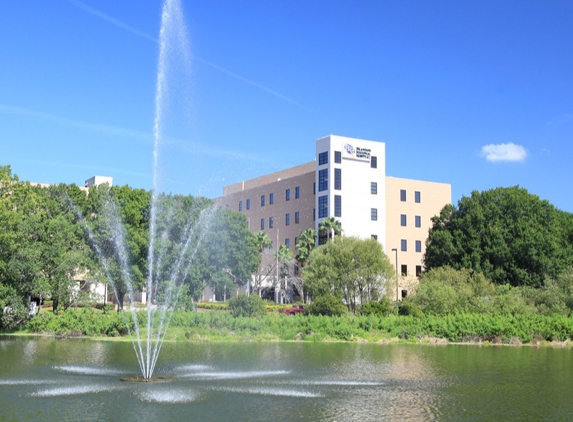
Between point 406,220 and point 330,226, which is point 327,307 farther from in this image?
point 406,220

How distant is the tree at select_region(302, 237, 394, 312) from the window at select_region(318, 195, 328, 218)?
21.1 metres

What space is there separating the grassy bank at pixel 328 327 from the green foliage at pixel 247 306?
190 cm

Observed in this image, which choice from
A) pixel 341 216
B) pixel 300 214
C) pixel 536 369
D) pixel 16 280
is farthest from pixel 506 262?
pixel 16 280

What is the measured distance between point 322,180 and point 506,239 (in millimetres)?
25119

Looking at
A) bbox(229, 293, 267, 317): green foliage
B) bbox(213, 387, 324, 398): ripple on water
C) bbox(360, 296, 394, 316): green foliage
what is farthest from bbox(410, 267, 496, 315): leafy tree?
bbox(213, 387, 324, 398): ripple on water

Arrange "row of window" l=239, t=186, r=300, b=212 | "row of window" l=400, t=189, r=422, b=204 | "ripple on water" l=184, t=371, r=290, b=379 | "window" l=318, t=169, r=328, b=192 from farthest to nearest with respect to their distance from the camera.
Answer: "row of window" l=239, t=186, r=300, b=212 → "row of window" l=400, t=189, r=422, b=204 → "window" l=318, t=169, r=328, b=192 → "ripple on water" l=184, t=371, r=290, b=379

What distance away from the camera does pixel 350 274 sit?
2518 inches

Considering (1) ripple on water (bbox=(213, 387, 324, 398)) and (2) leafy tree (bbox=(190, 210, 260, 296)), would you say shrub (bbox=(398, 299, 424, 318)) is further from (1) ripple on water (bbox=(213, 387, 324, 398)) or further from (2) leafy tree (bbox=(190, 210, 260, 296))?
(1) ripple on water (bbox=(213, 387, 324, 398))

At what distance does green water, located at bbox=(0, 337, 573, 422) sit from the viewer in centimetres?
1752

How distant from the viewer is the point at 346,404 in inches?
749

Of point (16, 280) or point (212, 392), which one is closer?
point (212, 392)

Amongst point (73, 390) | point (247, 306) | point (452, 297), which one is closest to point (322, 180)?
point (452, 297)

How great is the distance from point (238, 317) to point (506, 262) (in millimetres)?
39045

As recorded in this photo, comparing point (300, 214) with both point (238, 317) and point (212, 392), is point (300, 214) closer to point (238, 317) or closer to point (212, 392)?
point (238, 317)
